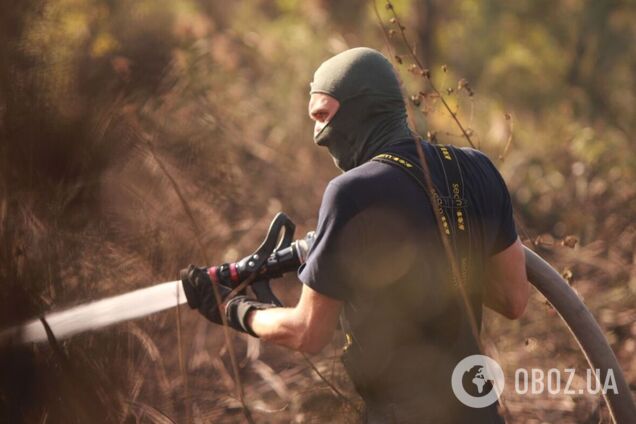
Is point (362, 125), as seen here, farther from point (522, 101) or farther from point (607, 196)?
point (522, 101)

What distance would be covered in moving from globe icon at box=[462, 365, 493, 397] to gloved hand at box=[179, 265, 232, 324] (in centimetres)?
Result: 68

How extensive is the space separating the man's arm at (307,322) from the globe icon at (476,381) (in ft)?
1.28

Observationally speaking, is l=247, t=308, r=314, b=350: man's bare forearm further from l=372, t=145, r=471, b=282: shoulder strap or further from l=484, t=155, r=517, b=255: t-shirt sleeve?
l=484, t=155, r=517, b=255: t-shirt sleeve

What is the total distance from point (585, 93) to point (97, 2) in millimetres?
6796

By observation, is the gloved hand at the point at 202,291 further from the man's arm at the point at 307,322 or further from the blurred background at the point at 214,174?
the man's arm at the point at 307,322

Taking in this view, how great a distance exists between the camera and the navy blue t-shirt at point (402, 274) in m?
2.25

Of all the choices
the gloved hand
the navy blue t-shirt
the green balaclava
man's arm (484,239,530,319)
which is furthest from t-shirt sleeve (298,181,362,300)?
man's arm (484,239,530,319)

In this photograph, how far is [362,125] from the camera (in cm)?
244

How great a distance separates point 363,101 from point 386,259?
0.42 meters

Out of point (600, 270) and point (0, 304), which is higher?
point (0, 304)

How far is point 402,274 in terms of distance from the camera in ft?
7.52

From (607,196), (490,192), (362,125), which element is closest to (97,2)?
(362,125)
